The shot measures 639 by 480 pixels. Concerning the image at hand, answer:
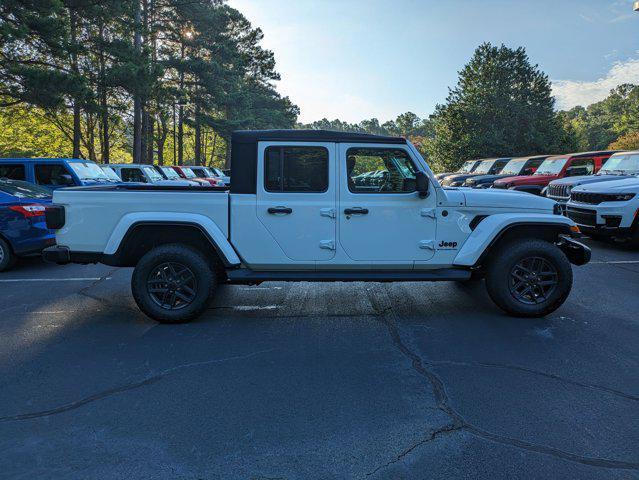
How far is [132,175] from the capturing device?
51.2 feet

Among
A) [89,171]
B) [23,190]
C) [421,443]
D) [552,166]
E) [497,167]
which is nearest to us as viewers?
[421,443]

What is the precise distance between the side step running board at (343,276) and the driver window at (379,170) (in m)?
0.88

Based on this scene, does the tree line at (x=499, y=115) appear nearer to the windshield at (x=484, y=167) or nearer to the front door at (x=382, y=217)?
the windshield at (x=484, y=167)

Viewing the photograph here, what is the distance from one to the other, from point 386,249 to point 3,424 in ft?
11.3

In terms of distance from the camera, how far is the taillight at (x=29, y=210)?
723 cm

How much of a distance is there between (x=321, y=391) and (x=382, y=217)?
2.08 metres

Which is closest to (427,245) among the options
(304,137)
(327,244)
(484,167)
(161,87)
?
(327,244)

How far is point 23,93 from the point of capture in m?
17.0

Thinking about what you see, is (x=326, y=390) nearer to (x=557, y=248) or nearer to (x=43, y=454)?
(x=43, y=454)

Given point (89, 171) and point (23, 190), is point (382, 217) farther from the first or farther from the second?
point (89, 171)

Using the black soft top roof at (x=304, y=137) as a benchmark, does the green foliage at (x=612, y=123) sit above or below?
above

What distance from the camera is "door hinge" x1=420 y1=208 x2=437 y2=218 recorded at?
4.68 meters

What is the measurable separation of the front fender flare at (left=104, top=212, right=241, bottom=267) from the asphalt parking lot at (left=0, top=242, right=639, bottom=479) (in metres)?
0.80

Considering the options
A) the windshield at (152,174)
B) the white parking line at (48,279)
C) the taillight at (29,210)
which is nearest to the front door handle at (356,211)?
the white parking line at (48,279)
